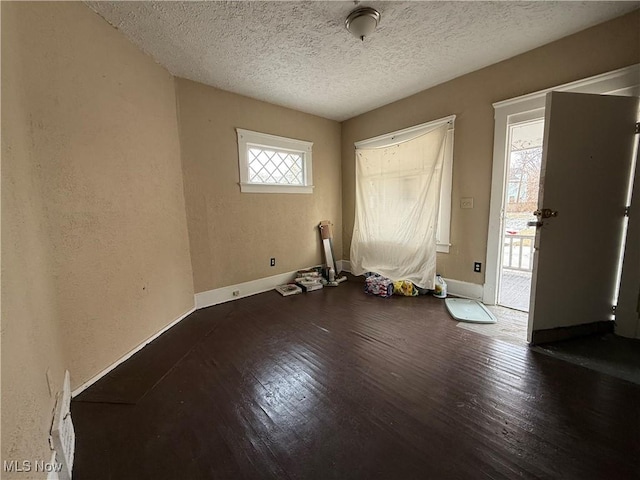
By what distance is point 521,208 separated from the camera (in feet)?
14.0

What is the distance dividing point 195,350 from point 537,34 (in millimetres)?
3912

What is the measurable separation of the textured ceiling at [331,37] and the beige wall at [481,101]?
12 cm

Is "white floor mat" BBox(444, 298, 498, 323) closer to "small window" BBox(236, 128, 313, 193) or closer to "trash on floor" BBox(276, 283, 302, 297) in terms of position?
"trash on floor" BBox(276, 283, 302, 297)

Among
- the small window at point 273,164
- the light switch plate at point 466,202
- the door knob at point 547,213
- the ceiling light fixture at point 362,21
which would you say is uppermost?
the ceiling light fixture at point 362,21

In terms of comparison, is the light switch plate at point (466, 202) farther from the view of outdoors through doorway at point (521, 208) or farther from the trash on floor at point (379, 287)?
the trash on floor at point (379, 287)

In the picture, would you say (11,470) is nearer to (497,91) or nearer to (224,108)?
(224,108)

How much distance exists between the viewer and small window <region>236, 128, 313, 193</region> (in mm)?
3215

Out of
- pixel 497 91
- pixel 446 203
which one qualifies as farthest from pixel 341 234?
pixel 497 91

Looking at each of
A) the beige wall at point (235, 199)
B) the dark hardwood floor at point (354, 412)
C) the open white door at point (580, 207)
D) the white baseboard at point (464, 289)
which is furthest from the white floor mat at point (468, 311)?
the beige wall at point (235, 199)

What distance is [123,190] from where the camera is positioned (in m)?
1.97

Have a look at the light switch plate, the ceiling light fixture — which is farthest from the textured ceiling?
the light switch plate

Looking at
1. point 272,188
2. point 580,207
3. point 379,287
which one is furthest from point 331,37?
point 379,287

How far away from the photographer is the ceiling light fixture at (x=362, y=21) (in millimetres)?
1790

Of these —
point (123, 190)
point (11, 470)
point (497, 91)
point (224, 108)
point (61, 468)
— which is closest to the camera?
point (11, 470)
